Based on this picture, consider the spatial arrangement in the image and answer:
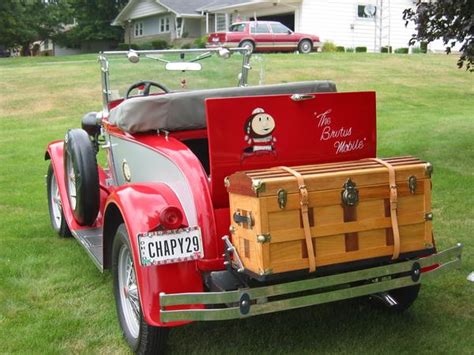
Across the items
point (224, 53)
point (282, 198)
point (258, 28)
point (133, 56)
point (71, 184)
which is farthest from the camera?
point (258, 28)

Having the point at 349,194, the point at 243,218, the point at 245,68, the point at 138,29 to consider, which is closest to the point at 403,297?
the point at 349,194

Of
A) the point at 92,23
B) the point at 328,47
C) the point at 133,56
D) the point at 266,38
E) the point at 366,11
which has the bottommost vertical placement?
the point at 133,56

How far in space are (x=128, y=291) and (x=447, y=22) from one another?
5.90 metres

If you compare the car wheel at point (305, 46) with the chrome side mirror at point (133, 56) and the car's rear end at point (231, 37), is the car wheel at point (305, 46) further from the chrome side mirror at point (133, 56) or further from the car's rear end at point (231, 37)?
the chrome side mirror at point (133, 56)

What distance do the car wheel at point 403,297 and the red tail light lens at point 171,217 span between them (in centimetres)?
153

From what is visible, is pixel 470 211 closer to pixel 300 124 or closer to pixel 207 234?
pixel 300 124

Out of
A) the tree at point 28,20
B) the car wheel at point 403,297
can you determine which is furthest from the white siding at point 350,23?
the car wheel at point 403,297

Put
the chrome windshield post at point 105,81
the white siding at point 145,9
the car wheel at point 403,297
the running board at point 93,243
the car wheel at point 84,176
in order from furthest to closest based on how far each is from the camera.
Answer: the white siding at point 145,9 < the chrome windshield post at point 105,81 < the car wheel at point 84,176 < the running board at point 93,243 < the car wheel at point 403,297

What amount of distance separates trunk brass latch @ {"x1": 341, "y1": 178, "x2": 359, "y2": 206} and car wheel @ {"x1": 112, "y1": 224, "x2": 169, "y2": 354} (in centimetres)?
116

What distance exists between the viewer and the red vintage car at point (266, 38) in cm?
2693

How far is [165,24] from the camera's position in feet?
135

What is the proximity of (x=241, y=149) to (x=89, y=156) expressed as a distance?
1.68m

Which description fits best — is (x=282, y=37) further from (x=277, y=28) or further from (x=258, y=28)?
(x=258, y=28)

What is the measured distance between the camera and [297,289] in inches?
110
